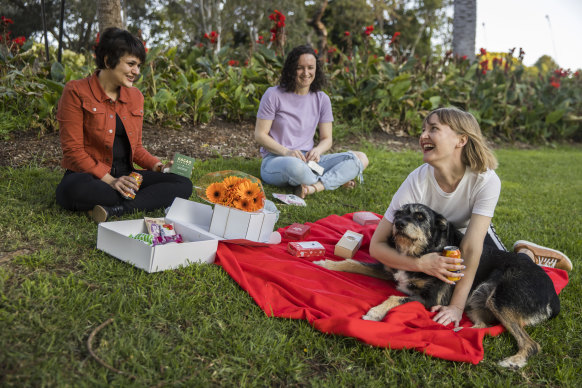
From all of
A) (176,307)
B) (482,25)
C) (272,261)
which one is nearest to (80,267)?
(176,307)

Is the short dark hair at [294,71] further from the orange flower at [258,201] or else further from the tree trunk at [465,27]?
the tree trunk at [465,27]

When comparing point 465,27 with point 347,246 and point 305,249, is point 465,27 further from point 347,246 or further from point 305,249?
point 305,249

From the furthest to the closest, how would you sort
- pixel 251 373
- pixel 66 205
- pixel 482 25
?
pixel 482 25 → pixel 66 205 → pixel 251 373

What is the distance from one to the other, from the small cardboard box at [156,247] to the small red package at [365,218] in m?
1.76

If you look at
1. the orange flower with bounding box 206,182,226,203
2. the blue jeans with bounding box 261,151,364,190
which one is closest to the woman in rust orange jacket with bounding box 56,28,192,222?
the orange flower with bounding box 206,182,226,203

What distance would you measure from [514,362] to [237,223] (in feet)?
7.08

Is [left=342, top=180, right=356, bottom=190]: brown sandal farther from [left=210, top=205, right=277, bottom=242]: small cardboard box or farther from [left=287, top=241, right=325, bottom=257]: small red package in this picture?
[left=210, top=205, right=277, bottom=242]: small cardboard box

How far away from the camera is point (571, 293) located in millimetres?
3299

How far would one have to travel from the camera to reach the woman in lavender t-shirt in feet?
17.3

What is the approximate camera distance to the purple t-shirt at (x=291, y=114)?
547 centimetres

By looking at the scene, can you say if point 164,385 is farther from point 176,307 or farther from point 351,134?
point 351,134

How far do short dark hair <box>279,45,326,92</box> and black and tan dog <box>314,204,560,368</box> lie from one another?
9.88 ft

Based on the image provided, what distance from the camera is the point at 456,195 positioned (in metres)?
3.10

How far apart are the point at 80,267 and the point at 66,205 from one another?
1.11m
